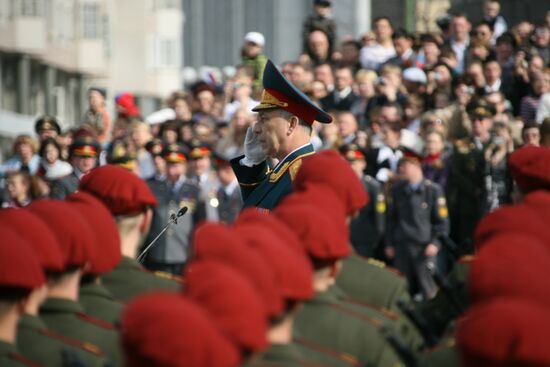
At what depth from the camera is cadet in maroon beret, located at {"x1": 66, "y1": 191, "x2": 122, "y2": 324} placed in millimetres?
6973

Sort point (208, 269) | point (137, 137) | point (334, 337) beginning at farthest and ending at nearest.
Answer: point (137, 137), point (334, 337), point (208, 269)

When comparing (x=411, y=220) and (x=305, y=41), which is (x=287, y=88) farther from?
(x=305, y=41)

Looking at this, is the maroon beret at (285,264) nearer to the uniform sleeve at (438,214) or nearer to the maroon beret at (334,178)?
the maroon beret at (334,178)

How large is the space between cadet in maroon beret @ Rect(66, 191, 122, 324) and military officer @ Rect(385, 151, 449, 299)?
877 cm

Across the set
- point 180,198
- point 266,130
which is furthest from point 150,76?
point 266,130

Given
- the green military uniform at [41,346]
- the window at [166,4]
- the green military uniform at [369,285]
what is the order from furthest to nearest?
the window at [166,4], the green military uniform at [369,285], the green military uniform at [41,346]

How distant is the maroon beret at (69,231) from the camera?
263 inches

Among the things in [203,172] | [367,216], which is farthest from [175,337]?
[203,172]

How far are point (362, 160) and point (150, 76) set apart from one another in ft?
Result: 120

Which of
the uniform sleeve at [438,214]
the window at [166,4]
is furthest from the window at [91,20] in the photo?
the uniform sleeve at [438,214]

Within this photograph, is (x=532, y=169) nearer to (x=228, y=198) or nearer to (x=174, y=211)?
(x=174, y=211)

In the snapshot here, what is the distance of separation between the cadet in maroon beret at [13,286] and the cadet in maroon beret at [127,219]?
1.46 metres

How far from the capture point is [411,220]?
16.1 m

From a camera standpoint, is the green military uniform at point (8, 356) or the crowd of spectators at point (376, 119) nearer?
the green military uniform at point (8, 356)
